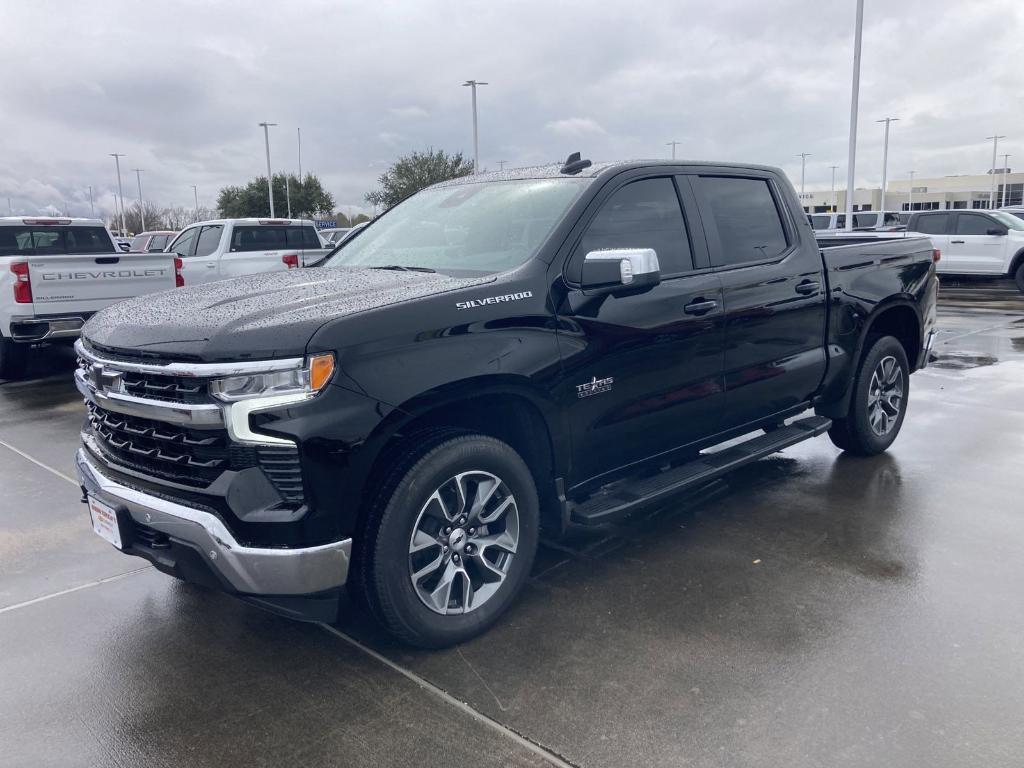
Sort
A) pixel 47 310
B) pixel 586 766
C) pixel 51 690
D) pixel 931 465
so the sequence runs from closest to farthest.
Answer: pixel 586 766 → pixel 51 690 → pixel 931 465 → pixel 47 310

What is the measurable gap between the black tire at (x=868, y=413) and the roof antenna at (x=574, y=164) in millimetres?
2515

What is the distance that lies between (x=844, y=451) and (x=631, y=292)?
297 cm

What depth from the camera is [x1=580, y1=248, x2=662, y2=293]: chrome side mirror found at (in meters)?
3.57

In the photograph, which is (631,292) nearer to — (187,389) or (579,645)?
(579,645)

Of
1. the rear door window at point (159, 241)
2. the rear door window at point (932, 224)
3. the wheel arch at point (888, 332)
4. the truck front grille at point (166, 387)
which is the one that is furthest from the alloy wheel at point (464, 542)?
the rear door window at point (159, 241)

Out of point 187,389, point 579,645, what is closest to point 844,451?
point 579,645

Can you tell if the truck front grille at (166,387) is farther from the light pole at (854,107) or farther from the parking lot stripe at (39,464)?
the light pole at (854,107)

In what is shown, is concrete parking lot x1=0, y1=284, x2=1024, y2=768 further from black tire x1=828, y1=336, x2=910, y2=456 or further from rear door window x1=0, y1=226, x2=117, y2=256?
rear door window x1=0, y1=226, x2=117, y2=256

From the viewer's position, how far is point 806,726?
2.81 meters

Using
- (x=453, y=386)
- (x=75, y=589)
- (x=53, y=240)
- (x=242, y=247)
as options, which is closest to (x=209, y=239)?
(x=242, y=247)

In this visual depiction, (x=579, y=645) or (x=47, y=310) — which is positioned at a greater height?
(x=47, y=310)

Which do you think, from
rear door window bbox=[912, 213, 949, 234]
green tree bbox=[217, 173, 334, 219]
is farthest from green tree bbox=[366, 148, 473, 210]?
rear door window bbox=[912, 213, 949, 234]

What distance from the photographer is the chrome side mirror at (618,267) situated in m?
3.57

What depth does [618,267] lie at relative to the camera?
358 centimetres
